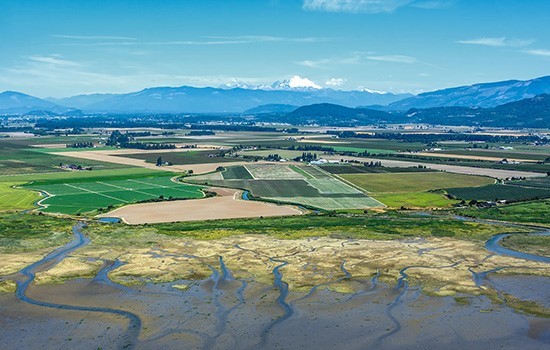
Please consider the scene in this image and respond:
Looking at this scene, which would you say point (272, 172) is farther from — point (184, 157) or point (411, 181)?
point (184, 157)

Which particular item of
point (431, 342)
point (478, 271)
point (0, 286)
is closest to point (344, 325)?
point (431, 342)

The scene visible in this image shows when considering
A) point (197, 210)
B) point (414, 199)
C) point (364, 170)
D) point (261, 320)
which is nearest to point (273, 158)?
point (364, 170)

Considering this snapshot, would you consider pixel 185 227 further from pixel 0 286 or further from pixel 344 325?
pixel 344 325

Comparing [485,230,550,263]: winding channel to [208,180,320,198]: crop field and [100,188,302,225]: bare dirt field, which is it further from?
[208,180,320,198]: crop field

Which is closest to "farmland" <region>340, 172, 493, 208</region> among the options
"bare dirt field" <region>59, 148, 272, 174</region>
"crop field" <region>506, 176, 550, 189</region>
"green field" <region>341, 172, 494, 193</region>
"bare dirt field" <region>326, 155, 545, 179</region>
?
"green field" <region>341, 172, 494, 193</region>

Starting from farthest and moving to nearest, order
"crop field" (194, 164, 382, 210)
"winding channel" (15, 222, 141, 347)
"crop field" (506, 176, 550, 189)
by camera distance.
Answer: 1. "crop field" (506, 176, 550, 189)
2. "crop field" (194, 164, 382, 210)
3. "winding channel" (15, 222, 141, 347)
